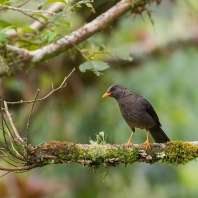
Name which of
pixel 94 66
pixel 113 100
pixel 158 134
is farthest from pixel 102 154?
pixel 113 100

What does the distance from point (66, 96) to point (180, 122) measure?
2.06 metres

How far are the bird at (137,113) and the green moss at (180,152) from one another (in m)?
0.89

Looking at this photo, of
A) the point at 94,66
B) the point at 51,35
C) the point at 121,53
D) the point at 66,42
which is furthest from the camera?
the point at 66,42

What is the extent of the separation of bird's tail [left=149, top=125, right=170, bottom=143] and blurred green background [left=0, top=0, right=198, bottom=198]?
1.56 meters

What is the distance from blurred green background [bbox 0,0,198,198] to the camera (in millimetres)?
7520

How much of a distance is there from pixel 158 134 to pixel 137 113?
1.23 feet

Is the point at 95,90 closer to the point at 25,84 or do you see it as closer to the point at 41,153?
the point at 25,84

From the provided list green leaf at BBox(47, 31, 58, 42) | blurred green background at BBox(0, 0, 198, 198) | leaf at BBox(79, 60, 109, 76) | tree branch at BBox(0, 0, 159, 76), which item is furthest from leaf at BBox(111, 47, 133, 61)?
blurred green background at BBox(0, 0, 198, 198)

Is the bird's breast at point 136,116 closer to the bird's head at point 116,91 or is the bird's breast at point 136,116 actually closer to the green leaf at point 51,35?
the bird's head at point 116,91

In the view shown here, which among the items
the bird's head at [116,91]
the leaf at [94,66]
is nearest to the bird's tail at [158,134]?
the bird's head at [116,91]

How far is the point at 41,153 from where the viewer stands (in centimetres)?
374

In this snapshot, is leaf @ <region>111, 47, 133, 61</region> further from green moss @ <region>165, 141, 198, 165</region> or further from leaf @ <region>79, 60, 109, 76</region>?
green moss @ <region>165, 141, 198, 165</region>

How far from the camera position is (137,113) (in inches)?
202

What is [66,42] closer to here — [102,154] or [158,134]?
[158,134]
